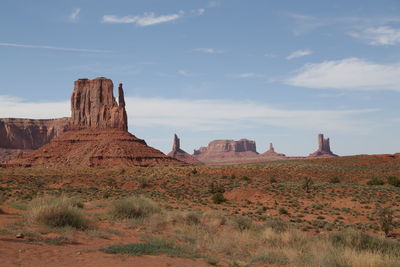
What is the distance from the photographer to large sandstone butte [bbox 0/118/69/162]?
151 metres

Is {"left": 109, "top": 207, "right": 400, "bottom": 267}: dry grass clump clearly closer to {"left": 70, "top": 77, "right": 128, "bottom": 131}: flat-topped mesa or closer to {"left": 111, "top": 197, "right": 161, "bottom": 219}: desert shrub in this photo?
{"left": 111, "top": 197, "right": 161, "bottom": 219}: desert shrub

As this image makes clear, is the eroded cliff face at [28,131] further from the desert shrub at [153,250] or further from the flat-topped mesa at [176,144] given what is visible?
the desert shrub at [153,250]

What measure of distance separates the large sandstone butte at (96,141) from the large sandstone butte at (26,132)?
44.3 metres

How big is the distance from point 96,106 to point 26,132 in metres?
71.9

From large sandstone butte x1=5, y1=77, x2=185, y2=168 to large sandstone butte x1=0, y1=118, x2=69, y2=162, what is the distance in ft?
145

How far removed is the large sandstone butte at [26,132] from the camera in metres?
151

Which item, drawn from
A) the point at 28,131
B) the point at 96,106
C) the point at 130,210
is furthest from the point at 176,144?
the point at 130,210

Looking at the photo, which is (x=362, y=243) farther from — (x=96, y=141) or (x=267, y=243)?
(x=96, y=141)

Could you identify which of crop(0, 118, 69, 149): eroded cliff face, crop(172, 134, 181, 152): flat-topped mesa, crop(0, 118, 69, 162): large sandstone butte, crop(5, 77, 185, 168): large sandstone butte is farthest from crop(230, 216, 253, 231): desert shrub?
crop(172, 134, 181, 152): flat-topped mesa

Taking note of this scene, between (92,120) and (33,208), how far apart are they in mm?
94228

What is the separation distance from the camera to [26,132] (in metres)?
160

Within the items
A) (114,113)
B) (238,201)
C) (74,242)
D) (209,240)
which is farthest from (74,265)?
(114,113)

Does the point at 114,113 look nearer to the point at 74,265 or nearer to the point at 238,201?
the point at 238,201

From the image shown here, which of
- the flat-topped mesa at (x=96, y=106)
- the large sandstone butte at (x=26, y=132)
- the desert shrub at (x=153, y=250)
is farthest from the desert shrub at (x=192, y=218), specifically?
the large sandstone butte at (x=26, y=132)
